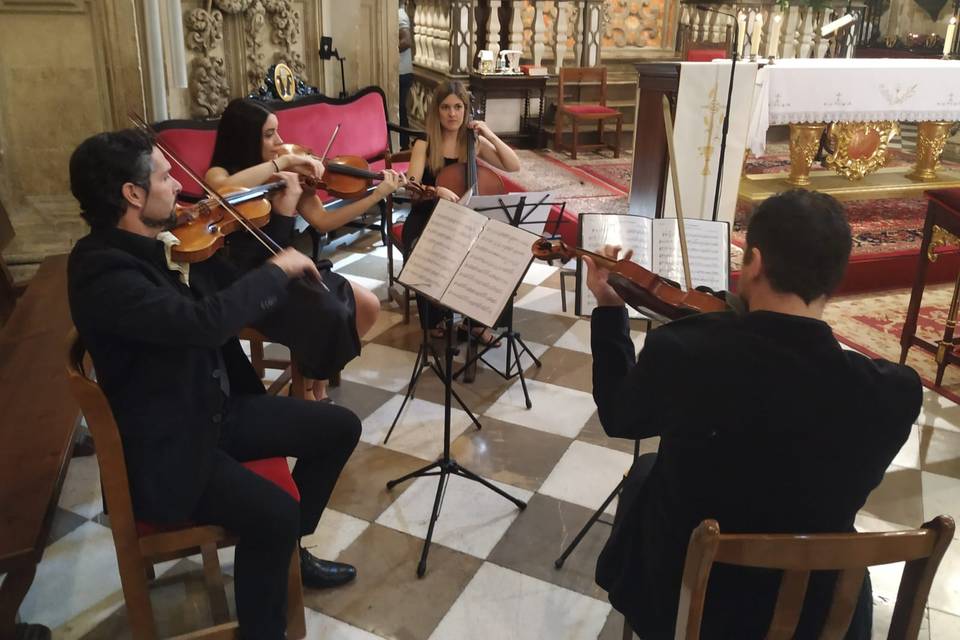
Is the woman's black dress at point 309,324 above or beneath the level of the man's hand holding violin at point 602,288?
beneath

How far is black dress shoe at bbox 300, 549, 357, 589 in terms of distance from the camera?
7.13 feet

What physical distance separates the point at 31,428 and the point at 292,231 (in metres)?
1.09

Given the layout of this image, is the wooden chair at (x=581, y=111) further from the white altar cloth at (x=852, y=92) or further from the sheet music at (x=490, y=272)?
the sheet music at (x=490, y=272)

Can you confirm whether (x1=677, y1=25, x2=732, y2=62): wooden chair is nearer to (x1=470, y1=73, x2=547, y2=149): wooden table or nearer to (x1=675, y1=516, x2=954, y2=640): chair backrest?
(x1=470, y1=73, x2=547, y2=149): wooden table

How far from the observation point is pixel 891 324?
419 centimetres

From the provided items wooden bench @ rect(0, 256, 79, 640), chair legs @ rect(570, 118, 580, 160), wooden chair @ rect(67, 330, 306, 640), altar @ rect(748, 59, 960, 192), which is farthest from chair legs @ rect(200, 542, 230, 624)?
chair legs @ rect(570, 118, 580, 160)

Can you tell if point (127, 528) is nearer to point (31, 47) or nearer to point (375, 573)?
point (375, 573)

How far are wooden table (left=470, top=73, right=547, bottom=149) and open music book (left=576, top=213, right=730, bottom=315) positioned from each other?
5.27 m

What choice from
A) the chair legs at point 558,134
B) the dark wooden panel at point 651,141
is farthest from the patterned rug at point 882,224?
the chair legs at point 558,134

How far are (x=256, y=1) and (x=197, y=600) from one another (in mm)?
3828

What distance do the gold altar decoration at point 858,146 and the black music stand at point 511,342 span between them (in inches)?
141

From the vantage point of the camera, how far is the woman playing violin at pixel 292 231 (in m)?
2.52

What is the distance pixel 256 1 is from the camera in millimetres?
4770

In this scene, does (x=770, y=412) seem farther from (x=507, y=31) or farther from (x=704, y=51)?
(x=507, y=31)
